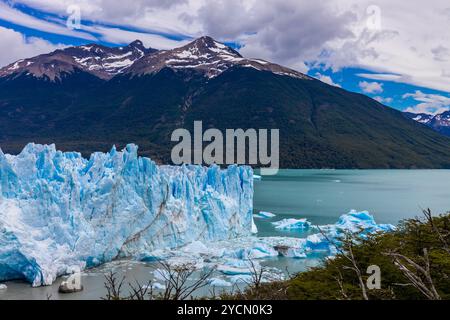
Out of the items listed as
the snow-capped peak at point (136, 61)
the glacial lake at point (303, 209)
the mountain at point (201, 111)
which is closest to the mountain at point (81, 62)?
the snow-capped peak at point (136, 61)

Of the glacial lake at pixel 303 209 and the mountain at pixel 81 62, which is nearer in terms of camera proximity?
the glacial lake at pixel 303 209

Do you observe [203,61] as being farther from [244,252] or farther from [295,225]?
[244,252]

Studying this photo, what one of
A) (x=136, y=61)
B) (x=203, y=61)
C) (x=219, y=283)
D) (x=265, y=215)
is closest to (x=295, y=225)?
(x=265, y=215)

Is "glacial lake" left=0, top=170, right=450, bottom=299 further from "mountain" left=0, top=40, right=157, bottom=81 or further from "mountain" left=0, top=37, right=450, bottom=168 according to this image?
"mountain" left=0, top=40, right=157, bottom=81

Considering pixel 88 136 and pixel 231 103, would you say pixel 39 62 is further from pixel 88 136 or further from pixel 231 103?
pixel 231 103

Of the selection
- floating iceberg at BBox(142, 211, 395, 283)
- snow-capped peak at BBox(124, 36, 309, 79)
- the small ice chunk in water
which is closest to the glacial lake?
the small ice chunk in water

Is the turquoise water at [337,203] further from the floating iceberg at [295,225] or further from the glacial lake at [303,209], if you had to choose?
the floating iceberg at [295,225]
